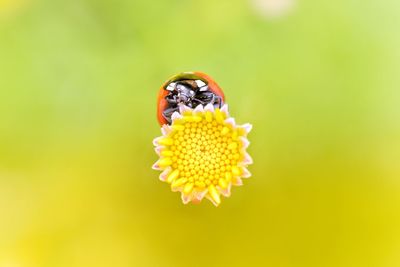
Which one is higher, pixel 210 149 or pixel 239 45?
pixel 239 45

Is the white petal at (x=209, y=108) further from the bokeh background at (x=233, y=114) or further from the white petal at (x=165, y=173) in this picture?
the bokeh background at (x=233, y=114)

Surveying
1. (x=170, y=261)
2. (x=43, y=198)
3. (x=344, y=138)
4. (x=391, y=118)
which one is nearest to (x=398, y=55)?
(x=391, y=118)

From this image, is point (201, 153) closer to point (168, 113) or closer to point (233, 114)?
→ point (168, 113)

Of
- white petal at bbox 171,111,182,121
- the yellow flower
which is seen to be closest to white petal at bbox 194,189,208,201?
the yellow flower

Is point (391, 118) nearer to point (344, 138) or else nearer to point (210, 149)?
point (344, 138)

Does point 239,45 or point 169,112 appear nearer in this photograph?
point 169,112

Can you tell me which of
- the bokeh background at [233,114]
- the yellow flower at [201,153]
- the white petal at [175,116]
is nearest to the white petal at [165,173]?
the yellow flower at [201,153]

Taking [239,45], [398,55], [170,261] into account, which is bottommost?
[170,261]
